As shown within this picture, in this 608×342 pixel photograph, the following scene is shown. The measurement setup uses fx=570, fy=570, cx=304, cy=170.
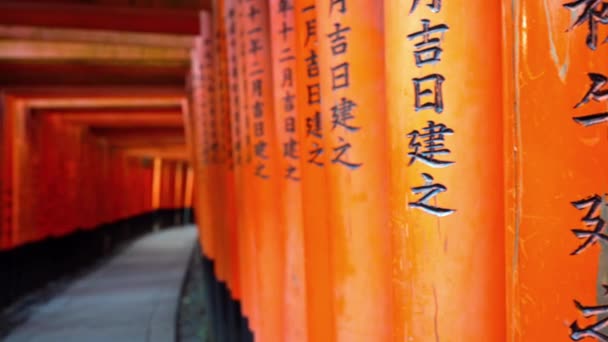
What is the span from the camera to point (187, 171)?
28.1 metres

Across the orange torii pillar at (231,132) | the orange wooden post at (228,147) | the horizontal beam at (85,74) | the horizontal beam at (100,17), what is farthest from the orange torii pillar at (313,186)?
the horizontal beam at (85,74)

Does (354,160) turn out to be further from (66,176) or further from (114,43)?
(66,176)

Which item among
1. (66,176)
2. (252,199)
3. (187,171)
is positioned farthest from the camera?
(187,171)

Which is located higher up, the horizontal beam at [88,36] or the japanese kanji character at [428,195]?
the horizontal beam at [88,36]

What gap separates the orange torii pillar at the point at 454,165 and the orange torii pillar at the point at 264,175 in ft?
5.06

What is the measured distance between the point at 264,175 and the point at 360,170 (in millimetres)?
1432

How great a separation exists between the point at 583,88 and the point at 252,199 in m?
2.42

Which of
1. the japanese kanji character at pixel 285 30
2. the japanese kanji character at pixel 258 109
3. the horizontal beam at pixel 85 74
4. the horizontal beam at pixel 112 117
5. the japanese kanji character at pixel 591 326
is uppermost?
the horizontal beam at pixel 85 74

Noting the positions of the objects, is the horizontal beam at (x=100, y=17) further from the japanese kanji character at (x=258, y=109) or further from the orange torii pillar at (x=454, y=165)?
the orange torii pillar at (x=454, y=165)

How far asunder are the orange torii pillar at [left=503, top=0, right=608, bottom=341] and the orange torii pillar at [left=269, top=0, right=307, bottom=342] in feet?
4.36

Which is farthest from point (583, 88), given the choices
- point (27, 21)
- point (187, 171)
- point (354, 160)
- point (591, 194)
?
point (187, 171)

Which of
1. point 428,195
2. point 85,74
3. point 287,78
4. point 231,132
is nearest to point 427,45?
point 428,195

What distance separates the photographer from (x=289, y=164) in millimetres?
2465

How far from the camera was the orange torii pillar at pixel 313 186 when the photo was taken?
194 centimetres
